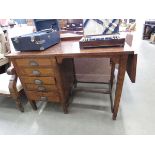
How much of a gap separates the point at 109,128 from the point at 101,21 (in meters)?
1.28

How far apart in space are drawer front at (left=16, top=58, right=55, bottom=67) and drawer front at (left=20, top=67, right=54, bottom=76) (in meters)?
0.06

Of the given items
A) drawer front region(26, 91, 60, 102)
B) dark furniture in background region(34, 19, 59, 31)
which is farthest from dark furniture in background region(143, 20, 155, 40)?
drawer front region(26, 91, 60, 102)

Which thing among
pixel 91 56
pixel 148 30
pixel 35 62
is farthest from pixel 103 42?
pixel 148 30

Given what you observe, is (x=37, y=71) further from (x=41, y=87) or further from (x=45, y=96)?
(x=45, y=96)

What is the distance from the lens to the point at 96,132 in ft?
4.77

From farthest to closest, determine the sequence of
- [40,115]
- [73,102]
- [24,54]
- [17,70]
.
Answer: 1. [73,102]
2. [40,115]
3. [17,70]
4. [24,54]

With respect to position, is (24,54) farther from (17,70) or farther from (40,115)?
(40,115)

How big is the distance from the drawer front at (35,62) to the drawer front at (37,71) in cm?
6

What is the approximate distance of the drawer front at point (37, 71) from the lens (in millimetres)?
1372

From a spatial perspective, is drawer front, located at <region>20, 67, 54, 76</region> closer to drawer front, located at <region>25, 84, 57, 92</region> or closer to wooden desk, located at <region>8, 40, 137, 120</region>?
wooden desk, located at <region>8, 40, 137, 120</region>

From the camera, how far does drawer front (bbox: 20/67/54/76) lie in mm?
1372

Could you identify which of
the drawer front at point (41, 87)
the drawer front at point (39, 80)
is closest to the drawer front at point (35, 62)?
the drawer front at point (39, 80)

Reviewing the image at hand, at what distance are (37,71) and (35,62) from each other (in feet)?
0.35
